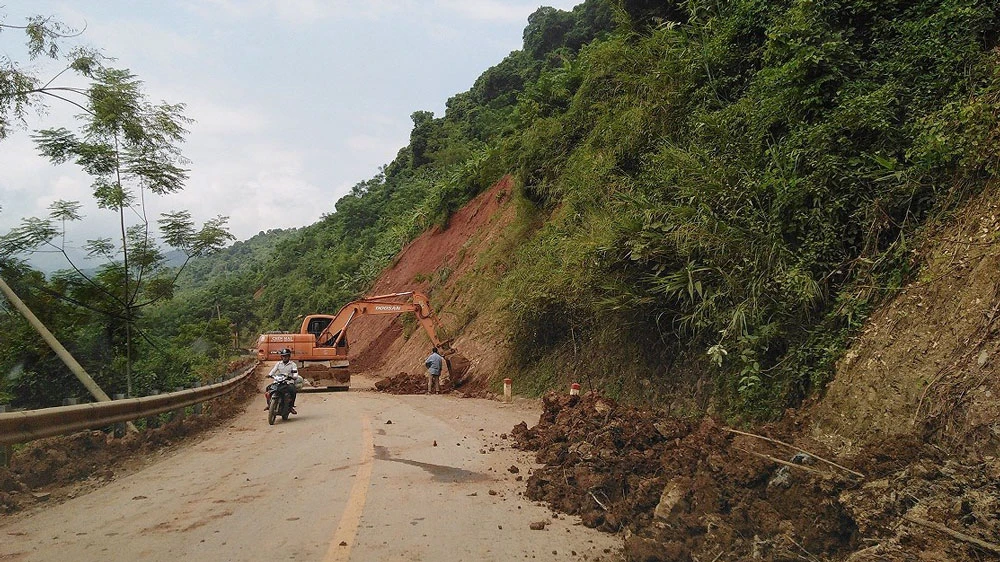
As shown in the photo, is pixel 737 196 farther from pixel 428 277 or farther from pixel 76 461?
pixel 428 277

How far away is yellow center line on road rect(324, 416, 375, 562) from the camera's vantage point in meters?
4.80

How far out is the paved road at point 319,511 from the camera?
4984mm

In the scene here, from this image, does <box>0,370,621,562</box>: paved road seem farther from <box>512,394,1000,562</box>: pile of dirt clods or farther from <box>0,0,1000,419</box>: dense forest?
<box>0,0,1000,419</box>: dense forest

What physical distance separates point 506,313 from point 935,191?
11599mm

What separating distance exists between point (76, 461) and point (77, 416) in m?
0.69

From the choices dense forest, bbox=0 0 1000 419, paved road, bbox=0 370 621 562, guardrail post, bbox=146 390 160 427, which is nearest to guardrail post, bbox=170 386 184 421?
guardrail post, bbox=146 390 160 427

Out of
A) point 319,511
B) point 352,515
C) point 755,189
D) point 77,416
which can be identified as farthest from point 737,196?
point 77,416

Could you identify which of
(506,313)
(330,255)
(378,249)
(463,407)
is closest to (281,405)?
(463,407)

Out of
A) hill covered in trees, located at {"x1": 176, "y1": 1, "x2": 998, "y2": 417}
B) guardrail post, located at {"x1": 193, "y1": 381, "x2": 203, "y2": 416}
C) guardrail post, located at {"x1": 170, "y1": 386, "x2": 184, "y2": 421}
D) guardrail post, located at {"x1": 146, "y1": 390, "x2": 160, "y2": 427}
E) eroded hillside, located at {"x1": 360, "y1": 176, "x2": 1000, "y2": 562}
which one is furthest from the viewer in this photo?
guardrail post, located at {"x1": 193, "y1": 381, "x2": 203, "y2": 416}

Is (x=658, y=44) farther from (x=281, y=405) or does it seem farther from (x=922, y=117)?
(x=281, y=405)

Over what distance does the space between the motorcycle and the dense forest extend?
568cm

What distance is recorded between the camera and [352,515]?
5852 mm

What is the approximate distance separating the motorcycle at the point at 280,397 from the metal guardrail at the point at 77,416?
1.65m

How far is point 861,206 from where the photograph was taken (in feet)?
25.2
